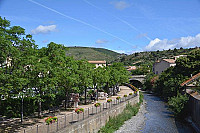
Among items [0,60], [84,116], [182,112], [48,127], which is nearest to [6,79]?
[0,60]

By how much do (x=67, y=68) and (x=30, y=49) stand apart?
22.4 ft

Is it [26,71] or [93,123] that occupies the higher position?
[26,71]

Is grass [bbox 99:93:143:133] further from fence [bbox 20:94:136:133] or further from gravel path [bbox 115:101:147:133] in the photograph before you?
fence [bbox 20:94:136:133]

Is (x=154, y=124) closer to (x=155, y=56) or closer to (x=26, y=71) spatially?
(x=26, y=71)

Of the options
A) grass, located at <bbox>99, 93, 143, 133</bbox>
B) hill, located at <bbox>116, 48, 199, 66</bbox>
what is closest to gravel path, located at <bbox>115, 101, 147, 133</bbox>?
grass, located at <bbox>99, 93, 143, 133</bbox>

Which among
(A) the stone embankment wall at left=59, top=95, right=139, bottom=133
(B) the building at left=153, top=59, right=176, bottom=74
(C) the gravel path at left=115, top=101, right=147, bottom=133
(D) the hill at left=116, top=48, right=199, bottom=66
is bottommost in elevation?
(C) the gravel path at left=115, top=101, right=147, bottom=133

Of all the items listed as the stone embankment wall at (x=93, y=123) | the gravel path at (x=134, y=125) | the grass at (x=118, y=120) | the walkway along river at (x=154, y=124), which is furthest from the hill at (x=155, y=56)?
the stone embankment wall at (x=93, y=123)

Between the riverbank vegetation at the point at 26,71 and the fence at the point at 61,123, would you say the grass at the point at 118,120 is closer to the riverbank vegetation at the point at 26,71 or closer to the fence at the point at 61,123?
the fence at the point at 61,123

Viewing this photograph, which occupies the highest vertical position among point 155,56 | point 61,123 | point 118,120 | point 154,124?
point 155,56

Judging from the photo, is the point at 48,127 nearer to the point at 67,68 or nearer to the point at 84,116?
the point at 84,116

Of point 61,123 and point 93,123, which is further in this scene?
point 93,123

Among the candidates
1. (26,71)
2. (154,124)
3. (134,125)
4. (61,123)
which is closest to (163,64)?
Result: (154,124)

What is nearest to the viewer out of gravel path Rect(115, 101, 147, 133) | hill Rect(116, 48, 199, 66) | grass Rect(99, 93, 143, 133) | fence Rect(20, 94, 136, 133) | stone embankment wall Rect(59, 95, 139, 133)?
fence Rect(20, 94, 136, 133)

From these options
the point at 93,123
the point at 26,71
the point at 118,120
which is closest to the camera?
the point at 26,71
